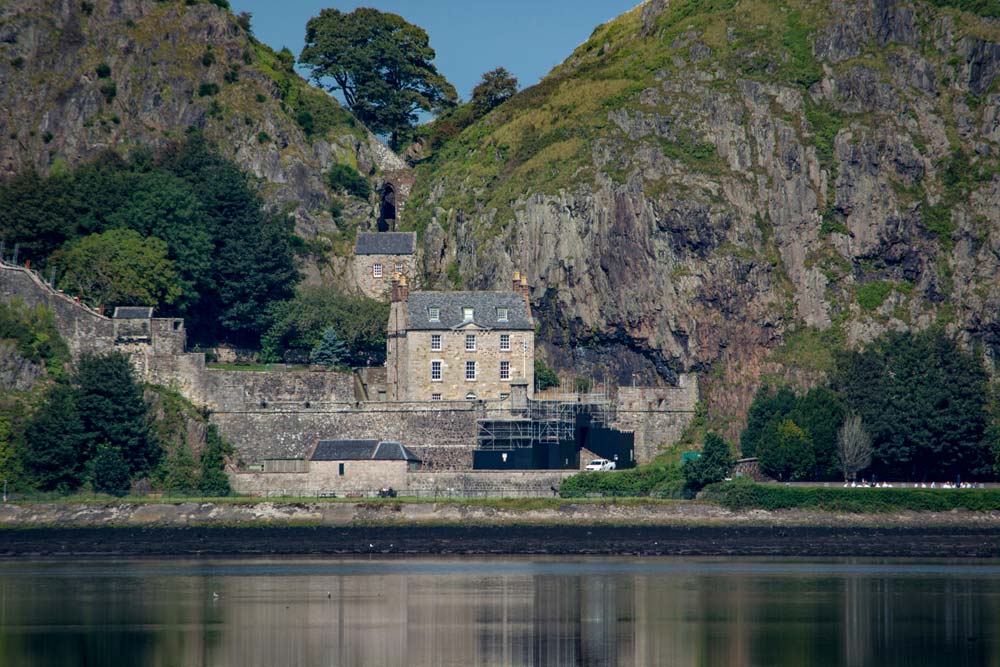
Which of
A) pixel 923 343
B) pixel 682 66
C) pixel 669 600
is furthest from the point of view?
pixel 682 66

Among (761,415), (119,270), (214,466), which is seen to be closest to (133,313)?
(119,270)

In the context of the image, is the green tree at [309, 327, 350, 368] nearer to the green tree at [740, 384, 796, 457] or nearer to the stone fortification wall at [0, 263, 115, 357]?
the stone fortification wall at [0, 263, 115, 357]

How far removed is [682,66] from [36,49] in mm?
41161

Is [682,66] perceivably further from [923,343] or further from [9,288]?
[9,288]

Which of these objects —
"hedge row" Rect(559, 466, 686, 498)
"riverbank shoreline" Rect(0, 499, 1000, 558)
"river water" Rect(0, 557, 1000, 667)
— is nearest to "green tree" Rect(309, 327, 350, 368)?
"riverbank shoreline" Rect(0, 499, 1000, 558)

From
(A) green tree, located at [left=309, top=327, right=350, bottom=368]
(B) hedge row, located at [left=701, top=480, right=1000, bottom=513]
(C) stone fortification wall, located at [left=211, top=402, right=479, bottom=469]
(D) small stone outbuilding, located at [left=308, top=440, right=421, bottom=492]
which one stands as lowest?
(B) hedge row, located at [left=701, top=480, right=1000, bottom=513]

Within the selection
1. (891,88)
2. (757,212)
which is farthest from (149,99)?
(891,88)

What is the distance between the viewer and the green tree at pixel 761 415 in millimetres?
83312

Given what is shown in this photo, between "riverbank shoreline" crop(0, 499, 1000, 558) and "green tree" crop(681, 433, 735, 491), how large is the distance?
6.88 ft

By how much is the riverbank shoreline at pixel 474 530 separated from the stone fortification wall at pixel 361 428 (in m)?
8.16

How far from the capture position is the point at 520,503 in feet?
254

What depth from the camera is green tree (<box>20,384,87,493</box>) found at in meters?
78.0

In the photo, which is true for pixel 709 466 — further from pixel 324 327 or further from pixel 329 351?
pixel 324 327

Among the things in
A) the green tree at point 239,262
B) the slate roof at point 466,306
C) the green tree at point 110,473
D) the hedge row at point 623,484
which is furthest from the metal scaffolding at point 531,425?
the green tree at point 110,473
